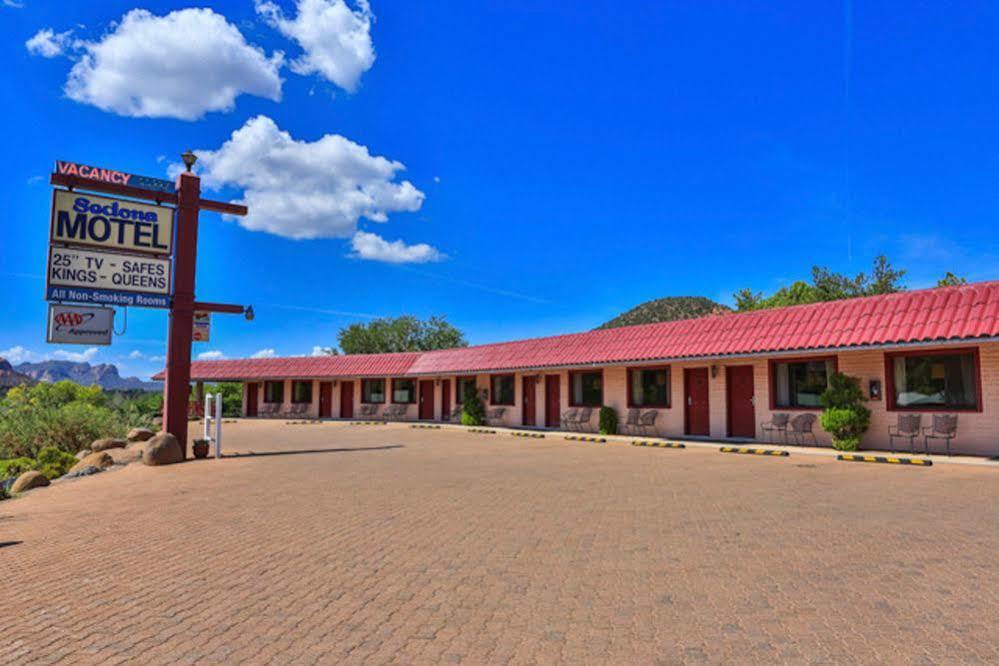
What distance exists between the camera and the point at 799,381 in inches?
697

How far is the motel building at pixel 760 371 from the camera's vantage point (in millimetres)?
14406

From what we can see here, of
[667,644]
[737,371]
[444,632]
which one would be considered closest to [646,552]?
[667,644]

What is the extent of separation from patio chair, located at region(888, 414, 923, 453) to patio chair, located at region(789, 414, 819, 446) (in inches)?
73.3

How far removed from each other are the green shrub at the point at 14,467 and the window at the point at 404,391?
64.1ft


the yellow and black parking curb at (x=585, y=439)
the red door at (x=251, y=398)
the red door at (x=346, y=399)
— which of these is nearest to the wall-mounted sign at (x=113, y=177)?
the yellow and black parking curb at (x=585, y=439)

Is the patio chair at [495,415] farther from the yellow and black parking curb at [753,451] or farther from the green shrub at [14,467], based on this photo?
the green shrub at [14,467]

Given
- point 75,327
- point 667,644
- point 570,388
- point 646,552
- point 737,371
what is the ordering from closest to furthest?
point 667,644 < point 646,552 < point 75,327 < point 737,371 < point 570,388

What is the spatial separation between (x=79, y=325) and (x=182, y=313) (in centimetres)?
223

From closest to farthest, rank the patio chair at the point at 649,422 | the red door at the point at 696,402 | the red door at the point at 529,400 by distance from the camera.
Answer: the red door at the point at 696,402
the patio chair at the point at 649,422
the red door at the point at 529,400

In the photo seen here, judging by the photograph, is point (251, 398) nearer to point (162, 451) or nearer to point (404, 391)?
point (404, 391)

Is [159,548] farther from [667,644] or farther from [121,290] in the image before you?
[121,290]

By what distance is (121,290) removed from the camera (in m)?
15.8

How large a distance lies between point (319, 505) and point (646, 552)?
486 cm

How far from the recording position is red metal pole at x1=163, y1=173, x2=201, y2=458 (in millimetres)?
16031
